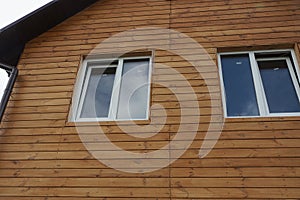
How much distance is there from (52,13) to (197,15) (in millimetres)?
2168

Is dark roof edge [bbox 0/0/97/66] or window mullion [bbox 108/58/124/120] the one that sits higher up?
dark roof edge [bbox 0/0/97/66]

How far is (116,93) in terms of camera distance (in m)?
3.10

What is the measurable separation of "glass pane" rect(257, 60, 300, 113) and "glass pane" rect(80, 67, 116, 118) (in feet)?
6.24

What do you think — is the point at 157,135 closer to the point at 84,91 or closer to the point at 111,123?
the point at 111,123

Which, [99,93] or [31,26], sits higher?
[31,26]

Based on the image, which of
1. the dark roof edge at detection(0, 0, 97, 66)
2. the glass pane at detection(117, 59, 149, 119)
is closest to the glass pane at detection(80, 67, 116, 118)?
the glass pane at detection(117, 59, 149, 119)

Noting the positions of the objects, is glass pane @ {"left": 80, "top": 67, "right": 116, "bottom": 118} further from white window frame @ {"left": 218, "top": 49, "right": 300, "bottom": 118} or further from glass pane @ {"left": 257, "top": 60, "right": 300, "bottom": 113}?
glass pane @ {"left": 257, "top": 60, "right": 300, "bottom": 113}

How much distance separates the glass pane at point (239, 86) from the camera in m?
2.77

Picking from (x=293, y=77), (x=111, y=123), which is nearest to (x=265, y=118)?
(x=293, y=77)

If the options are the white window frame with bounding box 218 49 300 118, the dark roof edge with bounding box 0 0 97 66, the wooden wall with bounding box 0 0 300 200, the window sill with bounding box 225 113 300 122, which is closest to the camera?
the wooden wall with bounding box 0 0 300 200

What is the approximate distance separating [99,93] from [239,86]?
1744 millimetres

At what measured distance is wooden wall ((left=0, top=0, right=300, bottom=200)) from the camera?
2.32m

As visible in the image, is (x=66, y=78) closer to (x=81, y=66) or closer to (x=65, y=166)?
(x=81, y=66)

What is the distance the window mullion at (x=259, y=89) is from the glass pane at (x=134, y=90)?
1.28 m
